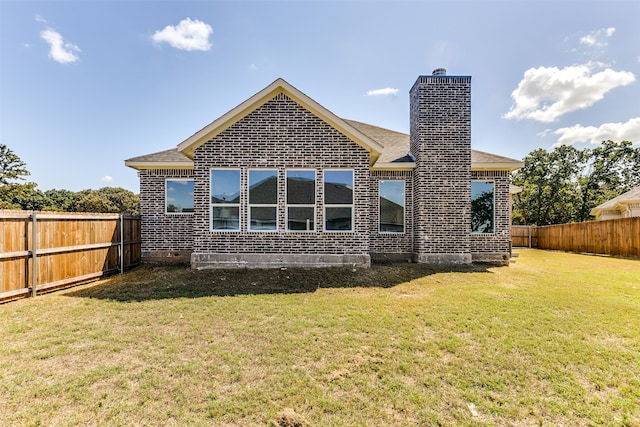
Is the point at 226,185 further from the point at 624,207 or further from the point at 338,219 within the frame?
the point at 624,207

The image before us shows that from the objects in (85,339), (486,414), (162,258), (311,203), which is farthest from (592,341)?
(162,258)

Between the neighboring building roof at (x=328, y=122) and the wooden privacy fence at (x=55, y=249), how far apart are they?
9.32 ft

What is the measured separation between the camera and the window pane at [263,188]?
30.8ft

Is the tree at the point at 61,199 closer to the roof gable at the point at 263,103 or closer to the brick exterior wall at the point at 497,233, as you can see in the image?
the roof gable at the point at 263,103

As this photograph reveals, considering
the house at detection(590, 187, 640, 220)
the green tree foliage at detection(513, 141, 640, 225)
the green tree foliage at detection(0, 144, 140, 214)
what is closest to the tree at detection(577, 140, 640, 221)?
the green tree foliage at detection(513, 141, 640, 225)

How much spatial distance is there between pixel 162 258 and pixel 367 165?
27.6 feet

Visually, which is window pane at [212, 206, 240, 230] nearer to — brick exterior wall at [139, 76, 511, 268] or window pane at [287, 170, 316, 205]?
brick exterior wall at [139, 76, 511, 268]

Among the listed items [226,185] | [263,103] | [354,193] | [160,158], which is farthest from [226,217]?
[354,193]

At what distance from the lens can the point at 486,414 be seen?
9.07 ft

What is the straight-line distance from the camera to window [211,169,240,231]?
935 cm

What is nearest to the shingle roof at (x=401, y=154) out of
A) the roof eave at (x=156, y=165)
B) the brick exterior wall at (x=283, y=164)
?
the brick exterior wall at (x=283, y=164)

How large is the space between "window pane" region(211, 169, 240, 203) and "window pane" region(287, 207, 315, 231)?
5.94 feet

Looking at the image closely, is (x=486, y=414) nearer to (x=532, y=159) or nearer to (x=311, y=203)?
(x=311, y=203)

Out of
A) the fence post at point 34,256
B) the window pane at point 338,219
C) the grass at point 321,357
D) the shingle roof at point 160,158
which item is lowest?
the grass at point 321,357
